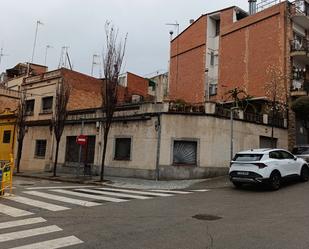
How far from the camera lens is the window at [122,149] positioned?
2120cm

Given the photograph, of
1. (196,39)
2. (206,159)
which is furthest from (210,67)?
(206,159)

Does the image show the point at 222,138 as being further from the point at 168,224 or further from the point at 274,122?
the point at 168,224

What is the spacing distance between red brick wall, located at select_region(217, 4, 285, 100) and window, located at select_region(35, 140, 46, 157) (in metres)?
15.1

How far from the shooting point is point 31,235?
690cm

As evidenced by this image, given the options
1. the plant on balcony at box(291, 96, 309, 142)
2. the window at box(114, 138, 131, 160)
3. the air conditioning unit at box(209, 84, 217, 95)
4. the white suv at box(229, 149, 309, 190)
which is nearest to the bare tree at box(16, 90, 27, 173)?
the window at box(114, 138, 131, 160)

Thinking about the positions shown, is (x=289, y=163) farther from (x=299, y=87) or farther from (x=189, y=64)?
(x=189, y=64)

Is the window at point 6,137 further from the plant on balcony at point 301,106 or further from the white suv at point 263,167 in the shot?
the plant on balcony at point 301,106

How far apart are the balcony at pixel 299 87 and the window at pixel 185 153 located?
33.4ft

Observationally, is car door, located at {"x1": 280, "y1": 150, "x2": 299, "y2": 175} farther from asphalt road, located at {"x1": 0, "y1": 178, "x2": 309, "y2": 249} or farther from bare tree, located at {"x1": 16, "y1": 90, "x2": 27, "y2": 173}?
bare tree, located at {"x1": 16, "y1": 90, "x2": 27, "y2": 173}

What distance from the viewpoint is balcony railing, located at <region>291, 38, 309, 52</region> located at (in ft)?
83.7

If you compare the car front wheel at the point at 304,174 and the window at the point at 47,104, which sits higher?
the window at the point at 47,104

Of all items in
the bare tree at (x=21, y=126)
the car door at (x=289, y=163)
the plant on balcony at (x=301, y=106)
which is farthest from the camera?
the bare tree at (x=21, y=126)

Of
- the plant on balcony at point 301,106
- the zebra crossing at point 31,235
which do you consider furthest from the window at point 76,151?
the zebra crossing at point 31,235

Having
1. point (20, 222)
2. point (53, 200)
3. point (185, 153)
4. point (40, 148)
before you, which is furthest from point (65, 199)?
point (40, 148)
